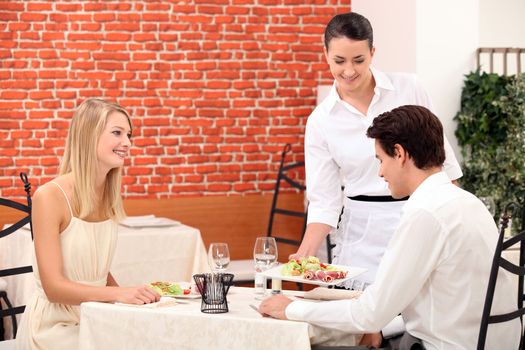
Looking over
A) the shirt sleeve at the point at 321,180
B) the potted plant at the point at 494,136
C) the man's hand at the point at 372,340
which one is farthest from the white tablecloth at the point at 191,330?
the potted plant at the point at 494,136

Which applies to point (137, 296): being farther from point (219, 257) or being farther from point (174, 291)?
point (219, 257)

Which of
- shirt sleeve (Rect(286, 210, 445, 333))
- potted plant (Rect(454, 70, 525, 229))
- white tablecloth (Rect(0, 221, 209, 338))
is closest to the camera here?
shirt sleeve (Rect(286, 210, 445, 333))

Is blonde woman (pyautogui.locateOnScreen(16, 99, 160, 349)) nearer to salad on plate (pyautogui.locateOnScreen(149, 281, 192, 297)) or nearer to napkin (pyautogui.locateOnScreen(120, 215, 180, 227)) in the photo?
salad on plate (pyautogui.locateOnScreen(149, 281, 192, 297))

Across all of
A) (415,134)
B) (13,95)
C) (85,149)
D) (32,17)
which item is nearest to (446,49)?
(32,17)

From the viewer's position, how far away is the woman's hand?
2.57 m

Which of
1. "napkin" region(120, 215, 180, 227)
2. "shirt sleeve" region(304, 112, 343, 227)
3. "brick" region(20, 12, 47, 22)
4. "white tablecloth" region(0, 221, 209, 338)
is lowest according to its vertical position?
"white tablecloth" region(0, 221, 209, 338)

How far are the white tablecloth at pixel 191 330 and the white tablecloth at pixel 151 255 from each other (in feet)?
7.99

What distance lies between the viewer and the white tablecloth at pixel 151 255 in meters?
4.98

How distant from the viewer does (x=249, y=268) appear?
→ 578 centimetres

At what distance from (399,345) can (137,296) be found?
776mm

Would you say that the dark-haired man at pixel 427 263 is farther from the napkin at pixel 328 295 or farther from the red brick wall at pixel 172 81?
the red brick wall at pixel 172 81

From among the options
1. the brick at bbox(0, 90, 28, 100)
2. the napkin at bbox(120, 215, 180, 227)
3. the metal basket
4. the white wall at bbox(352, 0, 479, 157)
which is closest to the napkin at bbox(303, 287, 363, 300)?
the metal basket

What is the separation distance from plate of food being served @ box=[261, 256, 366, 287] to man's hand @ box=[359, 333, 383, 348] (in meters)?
0.17

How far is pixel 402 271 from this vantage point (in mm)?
2182
